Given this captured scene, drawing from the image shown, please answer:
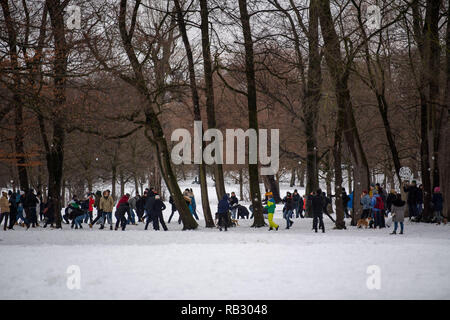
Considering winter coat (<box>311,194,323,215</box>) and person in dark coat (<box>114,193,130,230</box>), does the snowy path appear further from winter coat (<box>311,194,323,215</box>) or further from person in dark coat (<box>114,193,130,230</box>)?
person in dark coat (<box>114,193,130,230</box>)

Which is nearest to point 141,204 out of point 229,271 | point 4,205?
point 4,205

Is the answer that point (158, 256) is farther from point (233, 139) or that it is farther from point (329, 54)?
point (233, 139)

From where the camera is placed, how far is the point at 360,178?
2273cm

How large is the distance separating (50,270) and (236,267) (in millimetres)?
3411

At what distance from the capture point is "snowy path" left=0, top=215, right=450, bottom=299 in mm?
8125

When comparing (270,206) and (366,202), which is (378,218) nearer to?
(366,202)

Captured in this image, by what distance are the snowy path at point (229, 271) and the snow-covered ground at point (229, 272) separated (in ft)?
0.05

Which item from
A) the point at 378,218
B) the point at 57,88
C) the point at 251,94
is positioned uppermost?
the point at 251,94

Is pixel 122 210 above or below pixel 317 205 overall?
below

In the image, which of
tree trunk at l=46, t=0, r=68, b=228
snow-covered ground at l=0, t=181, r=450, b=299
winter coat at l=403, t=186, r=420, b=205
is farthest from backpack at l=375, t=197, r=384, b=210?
tree trunk at l=46, t=0, r=68, b=228

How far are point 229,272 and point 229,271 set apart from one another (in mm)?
94

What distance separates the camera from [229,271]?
9.76m

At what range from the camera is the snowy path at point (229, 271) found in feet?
26.7

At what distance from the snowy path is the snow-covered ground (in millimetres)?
15
